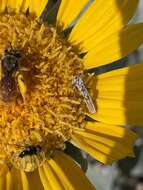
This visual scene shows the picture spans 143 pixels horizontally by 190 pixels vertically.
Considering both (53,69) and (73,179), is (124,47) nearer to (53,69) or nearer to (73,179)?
(53,69)

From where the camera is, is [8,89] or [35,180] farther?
[35,180]

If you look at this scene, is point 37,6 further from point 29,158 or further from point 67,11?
point 29,158

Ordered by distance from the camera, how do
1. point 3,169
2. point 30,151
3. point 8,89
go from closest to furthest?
1. point 8,89
2. point 30,151
3. point 3,169

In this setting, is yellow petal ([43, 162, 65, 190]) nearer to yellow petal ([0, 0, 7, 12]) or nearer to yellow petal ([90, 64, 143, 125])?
yellow petal ([90, 64, 143, 125])

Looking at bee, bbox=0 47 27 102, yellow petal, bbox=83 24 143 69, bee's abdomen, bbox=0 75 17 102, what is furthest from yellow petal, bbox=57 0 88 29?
bee's abdomen, bbox=0 75 17 102

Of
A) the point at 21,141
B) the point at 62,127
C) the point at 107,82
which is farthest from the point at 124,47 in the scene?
the point at 21,141

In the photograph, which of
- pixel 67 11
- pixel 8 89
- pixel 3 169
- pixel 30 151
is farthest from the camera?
pixel 67 11

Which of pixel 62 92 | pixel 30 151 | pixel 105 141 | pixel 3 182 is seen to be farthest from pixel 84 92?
pixel 3 182
